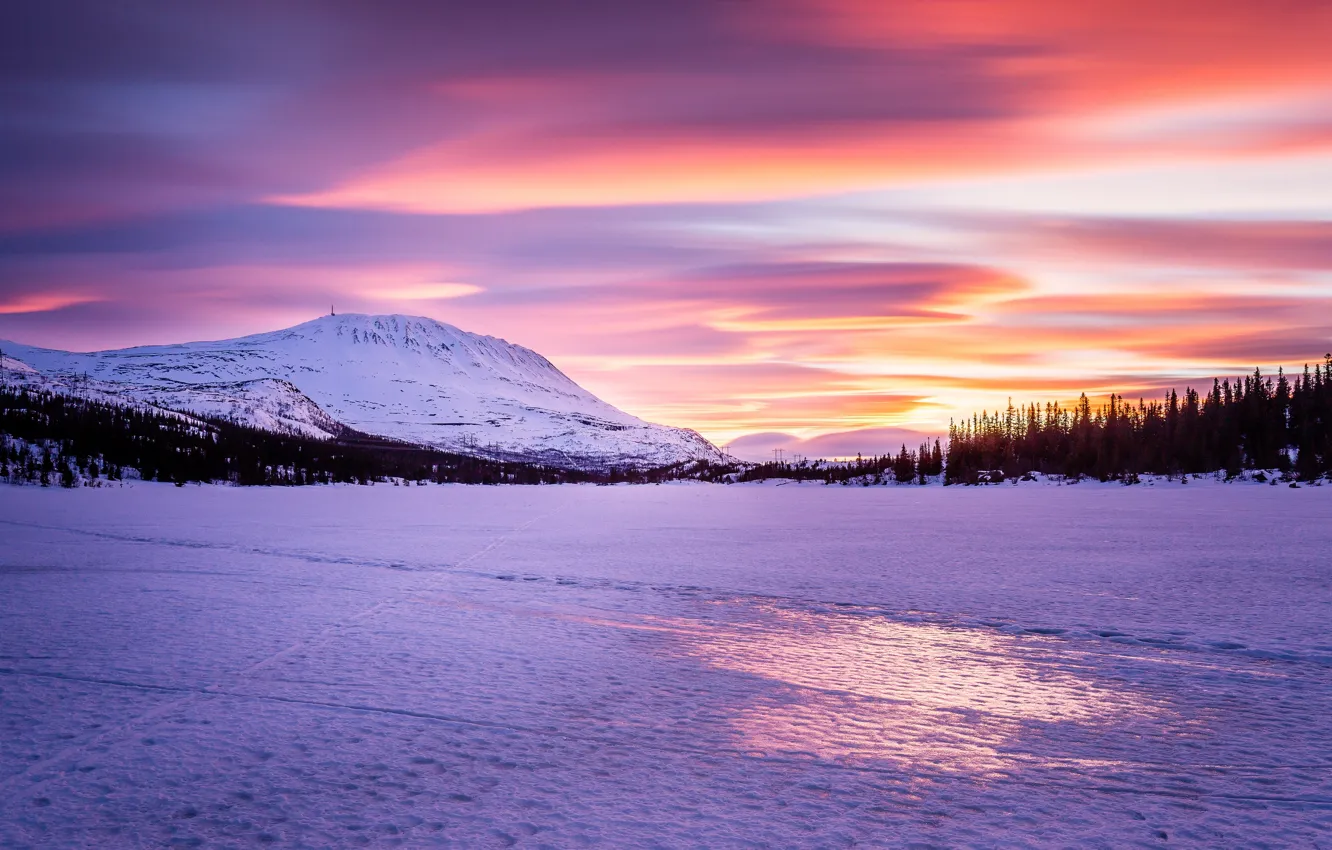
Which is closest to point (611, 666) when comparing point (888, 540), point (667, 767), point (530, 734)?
point (530, 734)

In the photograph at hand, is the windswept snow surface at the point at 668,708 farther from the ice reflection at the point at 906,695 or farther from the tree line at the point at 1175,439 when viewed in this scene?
the tree line at the point at 1175,439

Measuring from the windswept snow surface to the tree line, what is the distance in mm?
86246

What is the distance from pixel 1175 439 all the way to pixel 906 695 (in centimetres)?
11620

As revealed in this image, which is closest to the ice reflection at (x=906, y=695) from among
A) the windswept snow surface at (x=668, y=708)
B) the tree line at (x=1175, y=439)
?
the windswept snow surface at (x=668, y=708)

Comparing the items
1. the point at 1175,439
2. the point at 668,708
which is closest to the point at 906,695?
the point at 668,708

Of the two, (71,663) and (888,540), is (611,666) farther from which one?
(888,540)

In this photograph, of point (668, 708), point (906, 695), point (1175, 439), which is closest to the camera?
point (668, 708)

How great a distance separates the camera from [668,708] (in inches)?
292

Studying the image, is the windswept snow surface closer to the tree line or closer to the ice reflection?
the ice reflection

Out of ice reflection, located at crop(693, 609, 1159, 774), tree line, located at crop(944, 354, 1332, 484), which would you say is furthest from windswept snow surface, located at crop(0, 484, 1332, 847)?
tree line, located at crop(944, 354, 1332, 484)

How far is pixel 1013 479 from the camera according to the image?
10350 centimetres

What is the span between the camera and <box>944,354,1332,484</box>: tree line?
325 ft

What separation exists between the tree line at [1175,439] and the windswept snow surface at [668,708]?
86.2 metres

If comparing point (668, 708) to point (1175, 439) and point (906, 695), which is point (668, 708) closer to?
point (906, 695)
